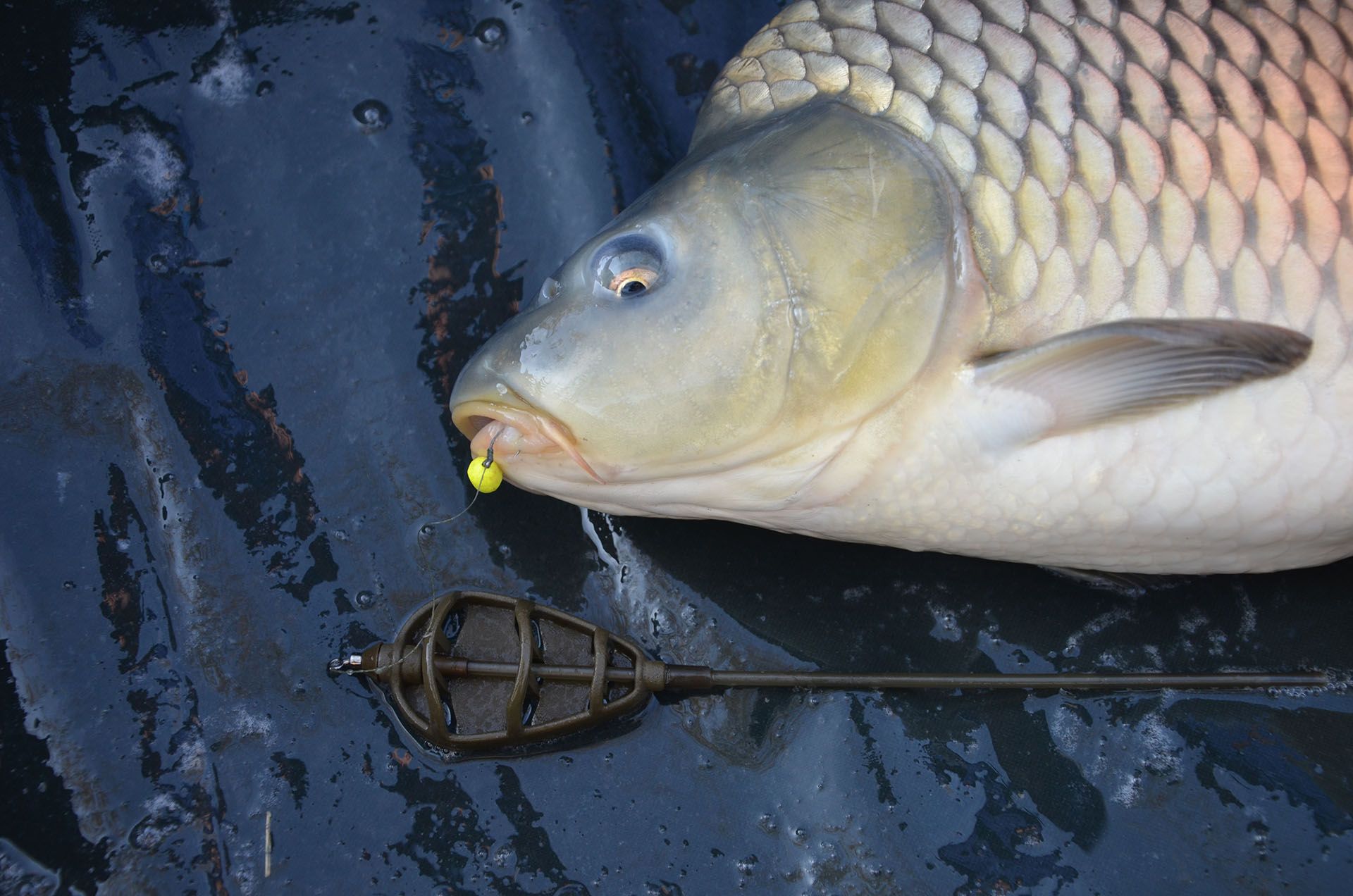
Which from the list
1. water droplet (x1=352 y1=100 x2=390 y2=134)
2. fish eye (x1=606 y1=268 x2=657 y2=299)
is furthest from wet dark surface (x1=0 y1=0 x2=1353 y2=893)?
fish eye (x1=606 y1=268 x2=657 y2=299)

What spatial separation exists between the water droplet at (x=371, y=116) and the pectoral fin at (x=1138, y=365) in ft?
3.90

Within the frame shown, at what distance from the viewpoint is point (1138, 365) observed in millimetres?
1316

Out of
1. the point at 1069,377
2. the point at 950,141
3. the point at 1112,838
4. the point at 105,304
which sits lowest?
the point at 1112,838

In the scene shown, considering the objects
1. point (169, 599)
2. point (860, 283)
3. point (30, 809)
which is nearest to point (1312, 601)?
point (860, 283)

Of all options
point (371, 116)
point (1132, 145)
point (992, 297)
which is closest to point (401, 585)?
point (371, 116)

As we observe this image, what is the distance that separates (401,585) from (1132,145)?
1281 millimetres

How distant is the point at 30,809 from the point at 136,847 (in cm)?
16

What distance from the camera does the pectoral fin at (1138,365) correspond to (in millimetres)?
1291

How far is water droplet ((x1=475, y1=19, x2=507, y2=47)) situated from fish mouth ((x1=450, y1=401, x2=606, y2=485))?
2.89 feet

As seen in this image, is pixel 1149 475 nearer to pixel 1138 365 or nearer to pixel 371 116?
pixel 1138 365

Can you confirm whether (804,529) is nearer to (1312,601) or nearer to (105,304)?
(1312,601)

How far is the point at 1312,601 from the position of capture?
1.68 m

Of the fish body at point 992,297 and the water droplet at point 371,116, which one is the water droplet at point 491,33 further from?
the fish body at point 992,297

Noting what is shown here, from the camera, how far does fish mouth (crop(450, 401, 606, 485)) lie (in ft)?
4.52
